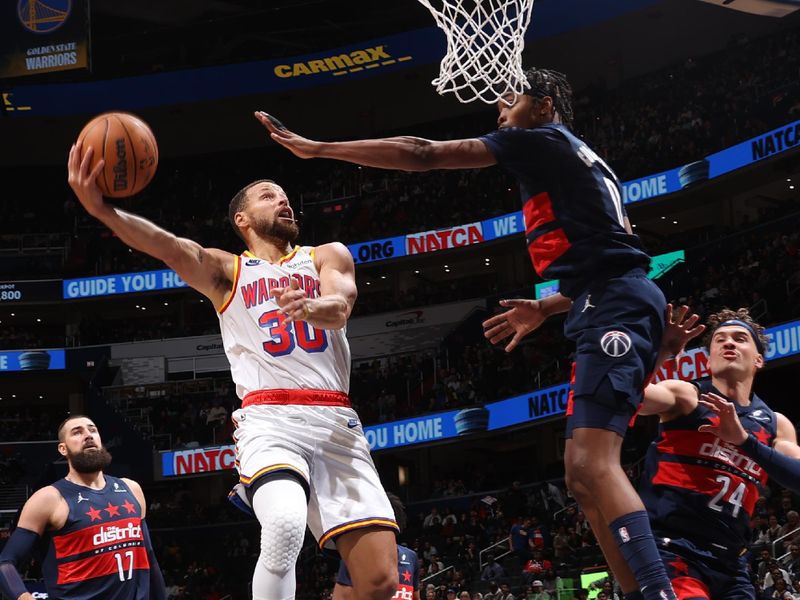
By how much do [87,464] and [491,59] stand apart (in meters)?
4.05

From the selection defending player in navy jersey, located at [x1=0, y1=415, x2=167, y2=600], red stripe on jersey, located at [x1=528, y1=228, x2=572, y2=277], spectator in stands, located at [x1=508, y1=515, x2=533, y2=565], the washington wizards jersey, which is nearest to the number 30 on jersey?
red stripe on jersey, located at [x1=528, y1=228, x2=572, y2=277]

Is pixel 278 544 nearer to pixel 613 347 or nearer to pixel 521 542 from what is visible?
pixel 613 347

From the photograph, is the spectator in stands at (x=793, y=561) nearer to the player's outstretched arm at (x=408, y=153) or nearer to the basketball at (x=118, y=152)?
the player's outstretched arm at (x=408, y=153)

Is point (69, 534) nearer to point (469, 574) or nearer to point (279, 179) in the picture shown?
point (469, 574)

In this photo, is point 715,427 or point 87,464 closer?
point 715,427

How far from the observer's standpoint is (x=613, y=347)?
4.29m

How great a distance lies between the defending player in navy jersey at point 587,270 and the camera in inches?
163

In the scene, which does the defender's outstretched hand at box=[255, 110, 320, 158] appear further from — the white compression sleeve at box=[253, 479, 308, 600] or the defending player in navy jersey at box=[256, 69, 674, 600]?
the white compression sleeve at box=[253, 479, 308, 600]

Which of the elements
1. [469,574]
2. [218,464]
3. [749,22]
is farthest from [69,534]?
[749,22]

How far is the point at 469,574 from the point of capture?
65.3 feet

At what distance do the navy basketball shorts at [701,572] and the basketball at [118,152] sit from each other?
126 inches

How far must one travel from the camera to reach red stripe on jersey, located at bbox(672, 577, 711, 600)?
16.4ft

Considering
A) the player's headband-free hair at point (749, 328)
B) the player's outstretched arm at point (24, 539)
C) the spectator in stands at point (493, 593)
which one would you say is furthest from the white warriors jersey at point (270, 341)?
the spectator in stands at point (493, 593)

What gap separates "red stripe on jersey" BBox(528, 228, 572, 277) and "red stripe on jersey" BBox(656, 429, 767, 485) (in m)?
1.28
